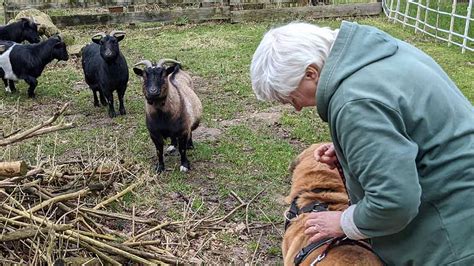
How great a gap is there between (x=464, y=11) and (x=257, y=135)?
32.8ft

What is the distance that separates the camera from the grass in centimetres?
498

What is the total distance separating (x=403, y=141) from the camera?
5.51 ft

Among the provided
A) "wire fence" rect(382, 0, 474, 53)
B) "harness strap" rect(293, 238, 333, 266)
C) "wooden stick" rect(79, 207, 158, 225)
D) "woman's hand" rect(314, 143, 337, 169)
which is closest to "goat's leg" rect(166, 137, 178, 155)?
"wooden stick" rect(79, 207, 158, 225)

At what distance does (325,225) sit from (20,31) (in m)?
10.6

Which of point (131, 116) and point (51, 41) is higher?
point (51, 41)

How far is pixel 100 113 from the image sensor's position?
7.92m

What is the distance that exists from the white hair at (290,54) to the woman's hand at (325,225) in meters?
0.50

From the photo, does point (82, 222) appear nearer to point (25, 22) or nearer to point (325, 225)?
point (325, 225)

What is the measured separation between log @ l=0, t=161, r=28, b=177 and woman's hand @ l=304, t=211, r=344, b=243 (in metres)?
2.26

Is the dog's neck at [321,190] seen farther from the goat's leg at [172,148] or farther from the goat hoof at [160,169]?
the goat's leg at [172,148]

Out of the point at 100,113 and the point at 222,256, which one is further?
the point at 100,113

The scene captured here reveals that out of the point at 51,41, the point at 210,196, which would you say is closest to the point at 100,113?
the point at 51,41

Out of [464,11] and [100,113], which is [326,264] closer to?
[100,113]

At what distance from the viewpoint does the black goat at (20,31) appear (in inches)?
441
